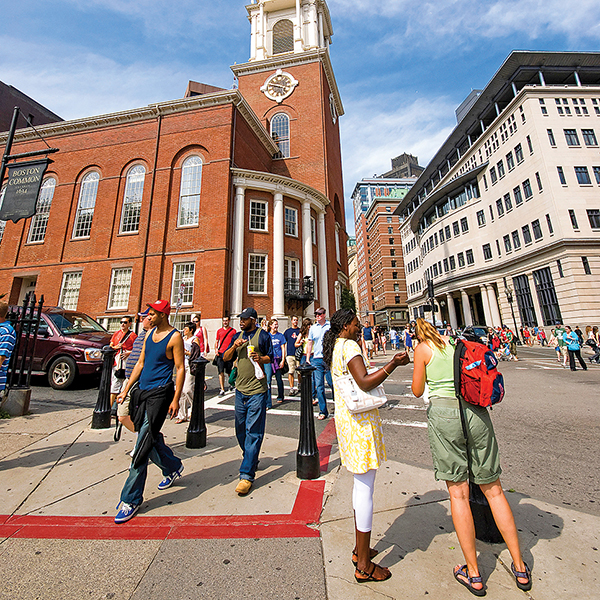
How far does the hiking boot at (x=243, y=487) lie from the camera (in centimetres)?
307

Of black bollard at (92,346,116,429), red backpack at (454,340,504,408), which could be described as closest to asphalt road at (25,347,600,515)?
black bollard at (92,346,116,429)

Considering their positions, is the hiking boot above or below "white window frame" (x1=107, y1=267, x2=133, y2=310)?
below

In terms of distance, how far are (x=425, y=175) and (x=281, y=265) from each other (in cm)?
4044

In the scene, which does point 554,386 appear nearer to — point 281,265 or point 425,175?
point 281,265

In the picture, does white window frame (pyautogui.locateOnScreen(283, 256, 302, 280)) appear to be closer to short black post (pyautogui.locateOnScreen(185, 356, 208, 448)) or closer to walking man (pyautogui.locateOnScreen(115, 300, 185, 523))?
short black post (pyautogui.locateOnScreen(185, 356, 208, 448))

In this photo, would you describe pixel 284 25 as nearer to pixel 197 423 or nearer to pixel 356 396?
pixel 197 423

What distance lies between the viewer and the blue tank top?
10.2ft

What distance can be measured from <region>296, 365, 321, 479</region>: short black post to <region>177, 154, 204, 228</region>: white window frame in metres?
18.6

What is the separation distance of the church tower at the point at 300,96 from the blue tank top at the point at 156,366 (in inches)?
885

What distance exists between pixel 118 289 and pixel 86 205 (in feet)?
24.6

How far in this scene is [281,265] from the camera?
66.4 ft

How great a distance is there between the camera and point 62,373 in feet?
28.0

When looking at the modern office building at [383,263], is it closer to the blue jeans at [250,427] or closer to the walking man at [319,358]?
the walking man at [319,358]

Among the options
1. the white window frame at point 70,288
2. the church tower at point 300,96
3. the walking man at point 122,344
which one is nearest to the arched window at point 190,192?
the white window frame at point 70,288
